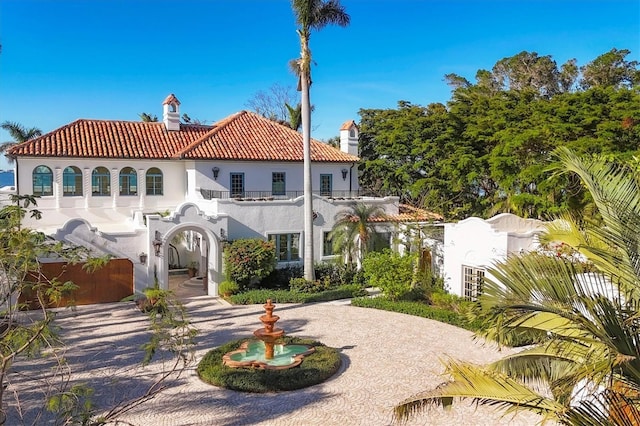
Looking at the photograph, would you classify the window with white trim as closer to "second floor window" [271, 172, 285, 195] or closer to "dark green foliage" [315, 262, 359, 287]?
"dark green foliage" [315, 262, 359, 287]

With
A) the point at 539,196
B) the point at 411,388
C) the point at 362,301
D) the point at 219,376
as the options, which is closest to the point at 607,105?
the point at 539,196

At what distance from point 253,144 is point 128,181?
7.23 m

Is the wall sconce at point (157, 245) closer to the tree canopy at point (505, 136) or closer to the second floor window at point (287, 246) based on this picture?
the second floor window at point (287, 246)

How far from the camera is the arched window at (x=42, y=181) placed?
25547mm

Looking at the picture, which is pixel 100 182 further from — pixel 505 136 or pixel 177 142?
pixel 505 136

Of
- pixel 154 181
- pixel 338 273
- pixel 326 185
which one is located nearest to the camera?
pixel 338 273

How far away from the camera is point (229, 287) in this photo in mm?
23469

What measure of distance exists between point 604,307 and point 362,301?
1762cm

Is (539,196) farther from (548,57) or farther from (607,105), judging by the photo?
(548,57)

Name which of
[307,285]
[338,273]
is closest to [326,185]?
[338,273]

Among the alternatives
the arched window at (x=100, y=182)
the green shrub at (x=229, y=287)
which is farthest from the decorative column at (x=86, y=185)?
the green shrub at (x=229, y=287)

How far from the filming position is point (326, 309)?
861 inches

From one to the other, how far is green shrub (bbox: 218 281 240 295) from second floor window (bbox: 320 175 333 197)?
9725 millimetres

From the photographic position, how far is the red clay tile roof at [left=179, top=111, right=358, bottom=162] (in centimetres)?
2784
